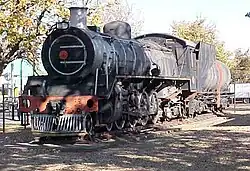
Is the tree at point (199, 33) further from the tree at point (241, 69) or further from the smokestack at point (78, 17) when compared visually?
the smokestack at point (78, 17)

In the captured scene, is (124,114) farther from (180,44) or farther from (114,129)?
(180,44)

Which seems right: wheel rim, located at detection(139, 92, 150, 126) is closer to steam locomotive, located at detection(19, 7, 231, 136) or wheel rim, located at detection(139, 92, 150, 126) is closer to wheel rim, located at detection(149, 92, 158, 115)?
steam locomotive, located at detection(19, 7, 231, 136)

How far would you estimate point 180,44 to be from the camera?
2489 cm

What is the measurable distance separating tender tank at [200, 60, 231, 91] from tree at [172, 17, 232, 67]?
2171 cm

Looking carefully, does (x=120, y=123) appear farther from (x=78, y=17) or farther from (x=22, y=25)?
(x=22, y=25)

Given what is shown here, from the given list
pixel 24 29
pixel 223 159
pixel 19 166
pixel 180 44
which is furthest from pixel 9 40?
pixel 223 159

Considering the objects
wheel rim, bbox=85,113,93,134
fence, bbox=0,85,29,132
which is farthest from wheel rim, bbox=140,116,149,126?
fence, bbox=0,85,29,132

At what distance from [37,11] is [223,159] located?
12240mm

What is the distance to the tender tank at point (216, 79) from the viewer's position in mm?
28062

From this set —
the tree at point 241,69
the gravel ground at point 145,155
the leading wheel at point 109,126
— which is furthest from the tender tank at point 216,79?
the tree at point 241,69

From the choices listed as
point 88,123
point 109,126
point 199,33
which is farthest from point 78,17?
point 199,33

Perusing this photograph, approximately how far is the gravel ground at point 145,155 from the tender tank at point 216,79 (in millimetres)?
10795

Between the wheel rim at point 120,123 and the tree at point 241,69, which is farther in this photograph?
the tree at point 241,69

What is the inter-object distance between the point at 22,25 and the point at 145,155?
977cm
